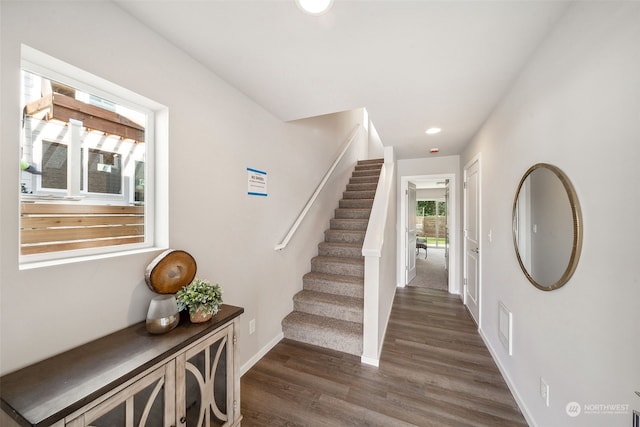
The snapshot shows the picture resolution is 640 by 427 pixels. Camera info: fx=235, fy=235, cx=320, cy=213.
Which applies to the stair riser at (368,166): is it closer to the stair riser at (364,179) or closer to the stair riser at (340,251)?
the stair riser at (364,179)

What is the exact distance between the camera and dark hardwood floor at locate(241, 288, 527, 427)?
1.57 m

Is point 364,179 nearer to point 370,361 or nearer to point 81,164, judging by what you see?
point 370,361

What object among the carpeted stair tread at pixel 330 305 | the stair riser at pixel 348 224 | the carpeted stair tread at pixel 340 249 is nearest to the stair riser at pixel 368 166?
the stair riser at pixel 348 224

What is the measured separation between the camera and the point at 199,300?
1252mm

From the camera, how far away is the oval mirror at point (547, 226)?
1.12 meters

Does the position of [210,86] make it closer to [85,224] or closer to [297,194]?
[85,224]

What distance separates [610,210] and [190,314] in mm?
1925

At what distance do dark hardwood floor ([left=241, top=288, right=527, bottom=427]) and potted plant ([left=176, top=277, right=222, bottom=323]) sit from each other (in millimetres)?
875

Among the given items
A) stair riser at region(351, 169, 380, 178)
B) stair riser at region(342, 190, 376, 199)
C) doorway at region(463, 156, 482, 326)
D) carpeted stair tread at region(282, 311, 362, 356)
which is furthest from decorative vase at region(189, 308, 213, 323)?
stair riser at region(351, 169, 380, 178)

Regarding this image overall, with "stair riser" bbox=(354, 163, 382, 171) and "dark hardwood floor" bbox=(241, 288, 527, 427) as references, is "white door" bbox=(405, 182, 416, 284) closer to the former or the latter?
"stair riser" bbox=(354, 163, 382, 171)

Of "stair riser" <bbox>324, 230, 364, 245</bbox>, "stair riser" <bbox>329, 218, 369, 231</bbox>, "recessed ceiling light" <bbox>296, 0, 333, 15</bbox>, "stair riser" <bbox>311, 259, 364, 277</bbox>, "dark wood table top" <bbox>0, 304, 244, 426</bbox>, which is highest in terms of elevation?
"recessed ceiling light" <bbox>296, 0, 333, 15</bbox>

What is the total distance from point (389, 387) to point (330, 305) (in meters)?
0.90

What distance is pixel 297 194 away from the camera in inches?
110

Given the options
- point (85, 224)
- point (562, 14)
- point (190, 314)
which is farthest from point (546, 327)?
point (85, 224)
